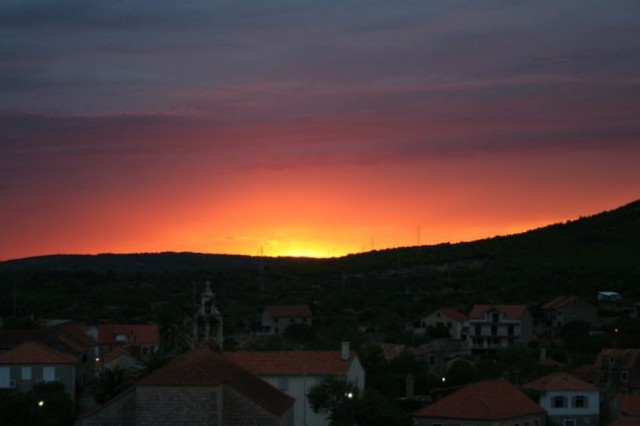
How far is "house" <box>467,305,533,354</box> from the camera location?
97.3 meters

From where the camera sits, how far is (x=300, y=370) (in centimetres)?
5766

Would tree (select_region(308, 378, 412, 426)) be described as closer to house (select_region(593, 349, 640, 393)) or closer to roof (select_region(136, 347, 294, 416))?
roof (select_region(136, 347, 294, 416))

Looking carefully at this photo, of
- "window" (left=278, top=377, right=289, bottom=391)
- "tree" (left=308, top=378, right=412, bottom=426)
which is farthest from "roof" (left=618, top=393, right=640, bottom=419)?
"window" (left=278, top=377, right=289, bottom=391)

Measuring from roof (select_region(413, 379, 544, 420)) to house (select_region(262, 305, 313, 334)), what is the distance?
48233 mm

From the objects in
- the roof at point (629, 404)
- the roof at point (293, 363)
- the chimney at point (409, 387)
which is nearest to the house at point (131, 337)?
the chimney at point (409, 387)

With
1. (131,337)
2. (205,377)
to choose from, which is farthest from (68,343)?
(205,377)

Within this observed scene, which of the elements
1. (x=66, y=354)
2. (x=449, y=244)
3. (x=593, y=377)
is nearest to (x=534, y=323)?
(x=593, y=377)

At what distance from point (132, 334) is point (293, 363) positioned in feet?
110

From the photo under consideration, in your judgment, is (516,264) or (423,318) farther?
(516,264)

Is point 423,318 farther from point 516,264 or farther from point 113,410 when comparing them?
point 113,410

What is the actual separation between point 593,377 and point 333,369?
18169 millimetres

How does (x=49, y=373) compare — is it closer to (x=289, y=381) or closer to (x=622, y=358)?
(x=289, y=381)

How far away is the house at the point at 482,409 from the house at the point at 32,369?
19.1m

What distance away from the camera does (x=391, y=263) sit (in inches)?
6309
